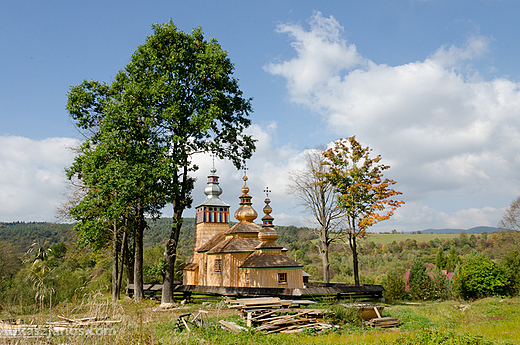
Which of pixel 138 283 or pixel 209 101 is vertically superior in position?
pixel 209 101

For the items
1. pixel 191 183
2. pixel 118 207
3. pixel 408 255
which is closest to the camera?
pixel 118 207

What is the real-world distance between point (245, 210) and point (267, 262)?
7.45 metres

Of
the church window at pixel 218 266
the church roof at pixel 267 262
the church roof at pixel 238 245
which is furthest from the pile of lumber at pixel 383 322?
the church window at pixel 218 266

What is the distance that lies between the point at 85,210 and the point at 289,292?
446 inches

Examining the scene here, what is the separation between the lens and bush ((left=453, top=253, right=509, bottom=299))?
25500 mm

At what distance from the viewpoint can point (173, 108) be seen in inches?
668

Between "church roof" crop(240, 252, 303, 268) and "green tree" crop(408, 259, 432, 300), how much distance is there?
13.9 metres

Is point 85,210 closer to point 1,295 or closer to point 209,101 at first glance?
point 1,295

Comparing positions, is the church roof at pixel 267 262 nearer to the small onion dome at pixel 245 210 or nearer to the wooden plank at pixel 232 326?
the small onion dome at pixel 245 210

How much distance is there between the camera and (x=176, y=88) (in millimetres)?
17906

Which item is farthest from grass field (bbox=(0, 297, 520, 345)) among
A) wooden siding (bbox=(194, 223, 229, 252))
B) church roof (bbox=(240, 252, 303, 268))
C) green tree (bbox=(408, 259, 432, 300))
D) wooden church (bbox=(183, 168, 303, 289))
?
wooden siding (bbox=(194, 223, 229, 252))

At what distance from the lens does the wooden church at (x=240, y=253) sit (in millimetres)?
22234

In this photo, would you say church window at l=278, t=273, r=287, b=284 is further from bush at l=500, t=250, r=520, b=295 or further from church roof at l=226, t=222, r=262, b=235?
bush at l=500, t=250, r=520, b=295

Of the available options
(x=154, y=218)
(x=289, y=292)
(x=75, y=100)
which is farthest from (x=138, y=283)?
(x=75, y=100)
